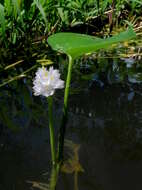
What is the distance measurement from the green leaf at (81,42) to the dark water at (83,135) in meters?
0.24

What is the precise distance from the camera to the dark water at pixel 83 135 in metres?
0.72

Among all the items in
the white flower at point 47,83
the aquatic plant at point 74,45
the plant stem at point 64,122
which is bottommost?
the plant stem at point 64,122

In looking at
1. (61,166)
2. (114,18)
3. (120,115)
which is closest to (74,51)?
(61,166)

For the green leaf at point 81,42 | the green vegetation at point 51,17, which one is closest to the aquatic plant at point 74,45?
the green leaf at point 81,42

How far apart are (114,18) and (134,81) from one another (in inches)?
33.3

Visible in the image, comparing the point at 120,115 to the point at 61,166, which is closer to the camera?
the point at 61,166

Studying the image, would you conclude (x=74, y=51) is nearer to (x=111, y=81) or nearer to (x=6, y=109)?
(x=6, y=109)

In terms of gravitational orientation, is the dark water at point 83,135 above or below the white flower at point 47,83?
below

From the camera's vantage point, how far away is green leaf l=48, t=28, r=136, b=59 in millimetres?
678

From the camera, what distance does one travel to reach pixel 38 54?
1.57m

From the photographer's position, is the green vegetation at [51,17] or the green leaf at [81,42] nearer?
the green leaf at [81,42]

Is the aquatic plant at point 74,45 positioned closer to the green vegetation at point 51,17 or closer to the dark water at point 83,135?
the dark water at point 83,135

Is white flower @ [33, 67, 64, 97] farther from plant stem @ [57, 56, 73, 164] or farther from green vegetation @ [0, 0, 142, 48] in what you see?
green vegetation @ [0, 0, 142, 48]

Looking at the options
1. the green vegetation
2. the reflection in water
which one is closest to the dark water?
the reflection in water
